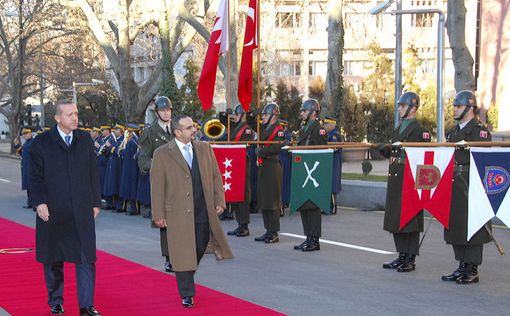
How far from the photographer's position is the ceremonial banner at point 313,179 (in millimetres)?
12102

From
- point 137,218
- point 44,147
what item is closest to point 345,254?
point 44,147

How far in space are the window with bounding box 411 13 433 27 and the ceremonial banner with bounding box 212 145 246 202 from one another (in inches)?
1533

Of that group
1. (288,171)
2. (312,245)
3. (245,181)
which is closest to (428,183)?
(312,245)

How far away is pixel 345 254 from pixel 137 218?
6.43 metres

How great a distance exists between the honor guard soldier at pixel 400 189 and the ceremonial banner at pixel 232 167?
11.9ft

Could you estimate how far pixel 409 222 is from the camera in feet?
34.3

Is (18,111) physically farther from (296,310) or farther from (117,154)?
(296,310)

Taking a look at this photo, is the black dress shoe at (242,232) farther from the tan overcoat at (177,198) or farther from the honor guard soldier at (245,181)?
the tan overcoat at (177,198)

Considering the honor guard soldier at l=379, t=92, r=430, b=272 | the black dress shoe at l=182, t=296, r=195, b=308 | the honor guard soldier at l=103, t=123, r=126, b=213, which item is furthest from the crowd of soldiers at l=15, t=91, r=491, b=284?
the black dress shoe at l=182, t=296, r=195, b=308

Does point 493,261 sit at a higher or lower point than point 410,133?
lower

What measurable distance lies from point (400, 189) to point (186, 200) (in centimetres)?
312

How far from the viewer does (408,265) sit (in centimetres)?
1069

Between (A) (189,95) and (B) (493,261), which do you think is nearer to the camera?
(B) (493,261)

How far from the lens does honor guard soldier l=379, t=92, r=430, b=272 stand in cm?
1052
